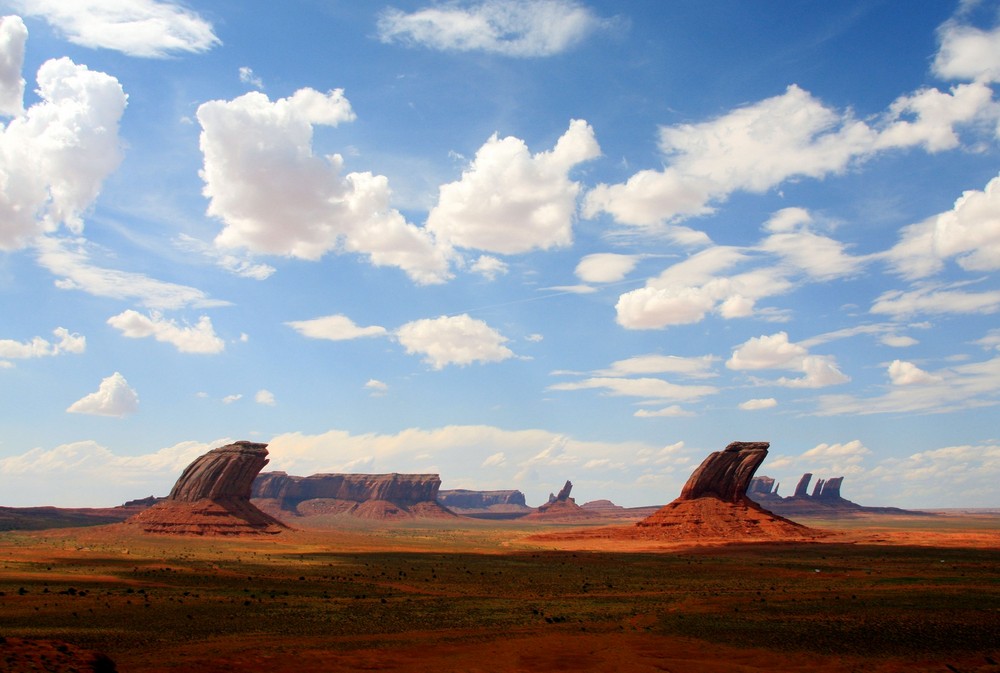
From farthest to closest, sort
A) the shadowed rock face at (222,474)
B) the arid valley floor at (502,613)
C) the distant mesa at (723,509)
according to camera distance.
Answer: the shadowed rock face at (222,474) → the distant mesa at (723,509) → the arid valley floor at (502,613)

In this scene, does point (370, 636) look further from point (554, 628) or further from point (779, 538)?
point (779, 538)

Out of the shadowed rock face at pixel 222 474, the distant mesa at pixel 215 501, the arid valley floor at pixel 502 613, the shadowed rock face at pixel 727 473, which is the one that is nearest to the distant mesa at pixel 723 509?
the shadowed rock face at pixel 727 473

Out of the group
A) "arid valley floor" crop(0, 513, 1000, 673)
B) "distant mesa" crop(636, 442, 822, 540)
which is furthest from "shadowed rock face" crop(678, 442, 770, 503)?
"arid valley floor" crop(0, 513, 1000, 673)

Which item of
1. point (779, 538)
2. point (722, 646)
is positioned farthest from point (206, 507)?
point (722, 646)

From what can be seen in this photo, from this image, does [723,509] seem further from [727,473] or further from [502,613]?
[502,613]

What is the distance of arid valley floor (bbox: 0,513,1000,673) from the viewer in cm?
2564

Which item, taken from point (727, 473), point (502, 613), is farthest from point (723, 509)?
point (502, 613)

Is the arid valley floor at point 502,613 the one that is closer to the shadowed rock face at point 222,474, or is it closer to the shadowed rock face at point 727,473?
the shadowed rock face at point 727,473

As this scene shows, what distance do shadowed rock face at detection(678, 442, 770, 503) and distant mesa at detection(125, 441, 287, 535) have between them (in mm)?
61515

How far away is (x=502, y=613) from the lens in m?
35.7

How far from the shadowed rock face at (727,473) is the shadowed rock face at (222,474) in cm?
6592

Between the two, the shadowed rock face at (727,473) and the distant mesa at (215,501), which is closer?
the distant mesa at (215,501)

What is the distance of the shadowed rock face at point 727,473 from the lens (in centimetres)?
10025

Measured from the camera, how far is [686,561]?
67812 mm
